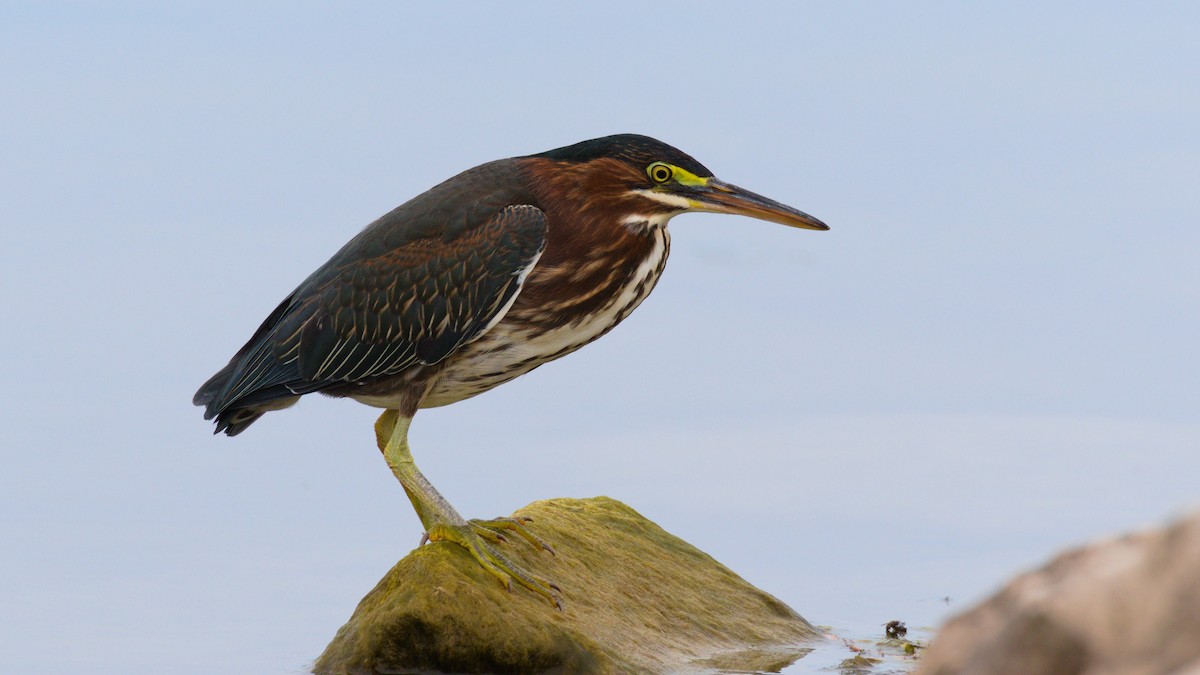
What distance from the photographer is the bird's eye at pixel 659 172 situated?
8.86 metres

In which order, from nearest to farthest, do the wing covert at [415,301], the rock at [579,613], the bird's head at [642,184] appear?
1. the rock at [579,613]
2. the wing covert at [415,301]
3. the bird's head at [642,184]

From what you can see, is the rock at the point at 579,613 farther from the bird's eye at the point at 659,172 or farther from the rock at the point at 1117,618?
the rock at the point at 1117,618

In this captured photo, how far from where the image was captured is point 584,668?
796cm

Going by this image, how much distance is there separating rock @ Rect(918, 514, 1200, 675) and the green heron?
5294 millimetres

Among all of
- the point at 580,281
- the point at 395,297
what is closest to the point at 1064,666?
the point at 580,281

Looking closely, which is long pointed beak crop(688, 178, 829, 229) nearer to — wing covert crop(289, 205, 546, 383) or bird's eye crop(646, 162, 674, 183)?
bird's eye crop(646, 162, 674, 183)

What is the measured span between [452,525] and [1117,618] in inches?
225

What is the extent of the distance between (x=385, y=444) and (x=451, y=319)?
1197 millimetres

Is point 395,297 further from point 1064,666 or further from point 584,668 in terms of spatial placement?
point 1064,666

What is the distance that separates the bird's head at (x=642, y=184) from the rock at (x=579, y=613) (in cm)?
233

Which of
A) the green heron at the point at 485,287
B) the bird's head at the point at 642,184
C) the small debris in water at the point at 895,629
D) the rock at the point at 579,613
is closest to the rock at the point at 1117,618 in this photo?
the rock at the point at 579,613

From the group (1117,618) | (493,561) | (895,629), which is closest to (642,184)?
(493,561)

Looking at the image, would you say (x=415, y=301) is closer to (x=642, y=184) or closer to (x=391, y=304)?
(x=391, y=304)

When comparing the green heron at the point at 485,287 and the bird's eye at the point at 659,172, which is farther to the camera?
the bird's eye at the point at 659,172
